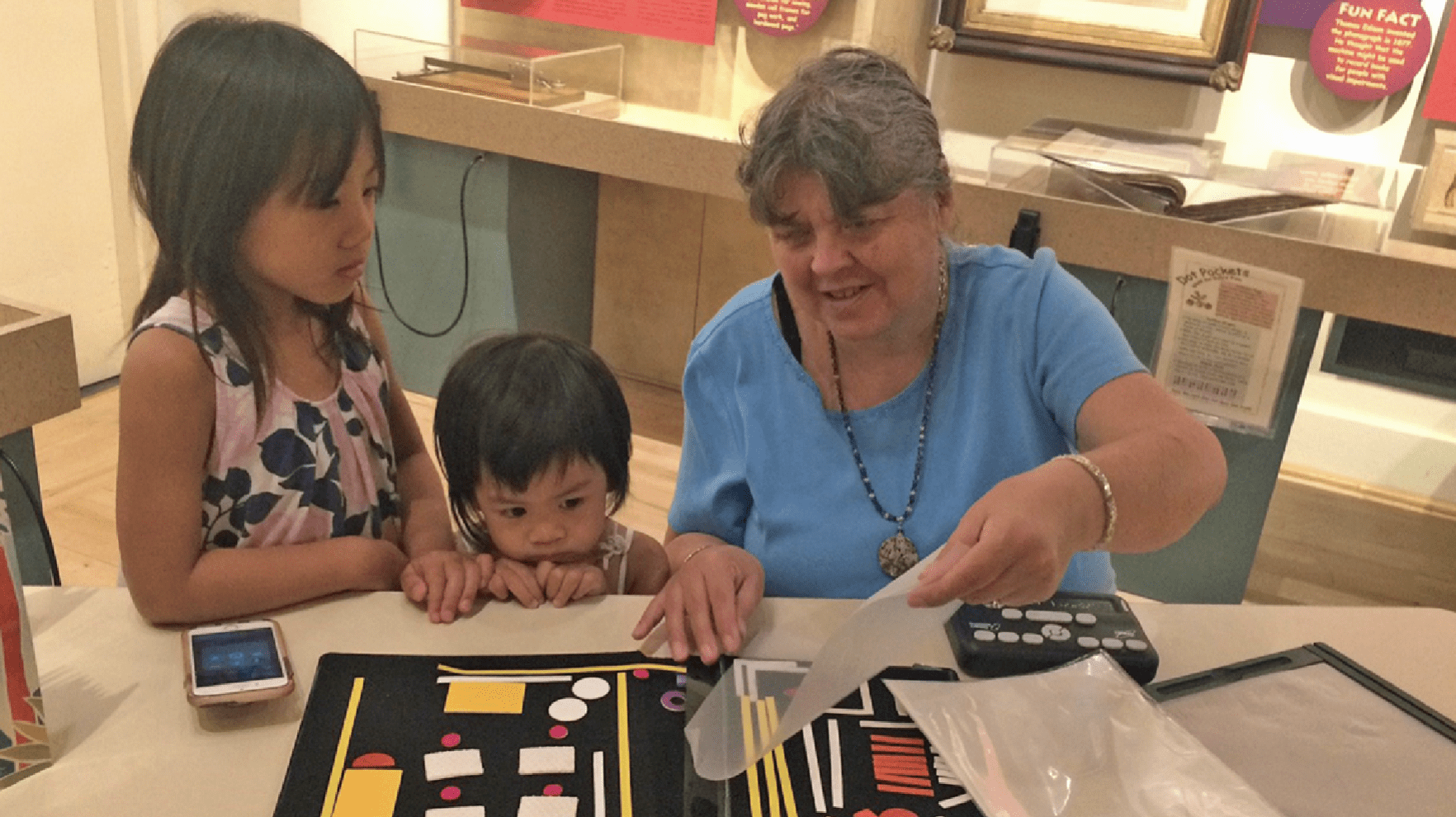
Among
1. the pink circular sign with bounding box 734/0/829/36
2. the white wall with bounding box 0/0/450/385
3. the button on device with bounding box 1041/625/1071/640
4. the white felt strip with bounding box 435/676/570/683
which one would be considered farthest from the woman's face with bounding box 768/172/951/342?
the white wall with bounding box 0/0/450/385

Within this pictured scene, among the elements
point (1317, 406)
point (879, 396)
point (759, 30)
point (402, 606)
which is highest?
point (759, 30)

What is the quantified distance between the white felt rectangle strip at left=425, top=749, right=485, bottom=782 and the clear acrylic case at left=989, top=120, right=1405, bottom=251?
68.0 inches

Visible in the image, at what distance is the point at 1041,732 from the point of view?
903mm

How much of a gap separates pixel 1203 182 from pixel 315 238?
1748mm

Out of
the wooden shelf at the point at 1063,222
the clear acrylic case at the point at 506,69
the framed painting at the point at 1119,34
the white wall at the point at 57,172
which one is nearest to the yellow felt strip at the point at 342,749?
the wooden shelf at the point at 1063,222

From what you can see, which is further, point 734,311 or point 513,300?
point 513,300

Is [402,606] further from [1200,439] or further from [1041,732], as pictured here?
[1200,439]

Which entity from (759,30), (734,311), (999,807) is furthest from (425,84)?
(999,807)

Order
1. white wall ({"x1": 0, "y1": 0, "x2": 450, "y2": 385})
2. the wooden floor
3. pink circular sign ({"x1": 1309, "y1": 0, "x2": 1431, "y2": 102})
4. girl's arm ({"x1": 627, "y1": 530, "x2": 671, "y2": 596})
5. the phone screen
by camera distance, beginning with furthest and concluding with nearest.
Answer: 1. white wall ({"x1": 0, "y1": 0, "x2": 450, "y2": 385})
2. the wooden floor
3. pink circular sign ({"x1": 1309, "y1": 0, "x2": 1431, "y2": 102})
4. girl's arm ({"x1": 627, "y1": 530, "x2": 671, "y2": 596})
5. the phone screen

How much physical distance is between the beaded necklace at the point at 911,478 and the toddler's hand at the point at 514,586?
1.18 ft

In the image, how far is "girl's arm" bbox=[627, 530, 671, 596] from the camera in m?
1.33

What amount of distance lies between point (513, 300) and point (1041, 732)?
7.87 ft

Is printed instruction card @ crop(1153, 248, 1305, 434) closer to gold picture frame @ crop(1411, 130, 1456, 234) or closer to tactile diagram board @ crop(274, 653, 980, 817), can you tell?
gold picture frame @ crop(1411, 130, 1456, 234)

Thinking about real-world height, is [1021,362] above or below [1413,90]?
below
